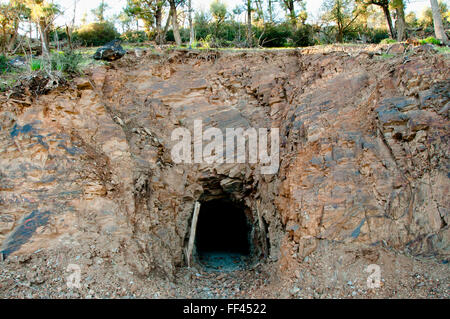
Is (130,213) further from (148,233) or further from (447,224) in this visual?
(447,224)

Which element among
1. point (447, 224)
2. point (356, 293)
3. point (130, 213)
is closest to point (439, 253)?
point (447, 224)

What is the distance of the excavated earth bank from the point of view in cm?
659

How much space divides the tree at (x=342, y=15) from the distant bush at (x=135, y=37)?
11.2 metres

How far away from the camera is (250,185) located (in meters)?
9.87

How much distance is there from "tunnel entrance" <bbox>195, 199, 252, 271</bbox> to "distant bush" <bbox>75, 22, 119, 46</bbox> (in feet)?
38.6

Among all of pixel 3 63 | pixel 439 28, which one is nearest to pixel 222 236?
pixel 3 63

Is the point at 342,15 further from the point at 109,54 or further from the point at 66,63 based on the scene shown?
the point at 66,63

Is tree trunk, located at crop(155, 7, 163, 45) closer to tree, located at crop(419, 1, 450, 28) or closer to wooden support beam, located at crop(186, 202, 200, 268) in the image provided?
wooden support beam, located at crop(186, 202, 200, 268)

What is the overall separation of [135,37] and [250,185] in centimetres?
1237

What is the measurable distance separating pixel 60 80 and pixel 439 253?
11.0 m

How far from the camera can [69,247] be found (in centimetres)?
673

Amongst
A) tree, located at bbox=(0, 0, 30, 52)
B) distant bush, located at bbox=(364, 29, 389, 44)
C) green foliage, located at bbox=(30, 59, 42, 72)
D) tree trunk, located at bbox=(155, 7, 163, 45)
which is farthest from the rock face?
distant bush, located at bbox=(364, 29, 389, 44)

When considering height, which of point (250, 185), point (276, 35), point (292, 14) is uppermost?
point (292, 14)

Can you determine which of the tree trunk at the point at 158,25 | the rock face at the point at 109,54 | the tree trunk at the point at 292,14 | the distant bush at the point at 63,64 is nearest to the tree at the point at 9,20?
the distant bush at the point at 63,64
